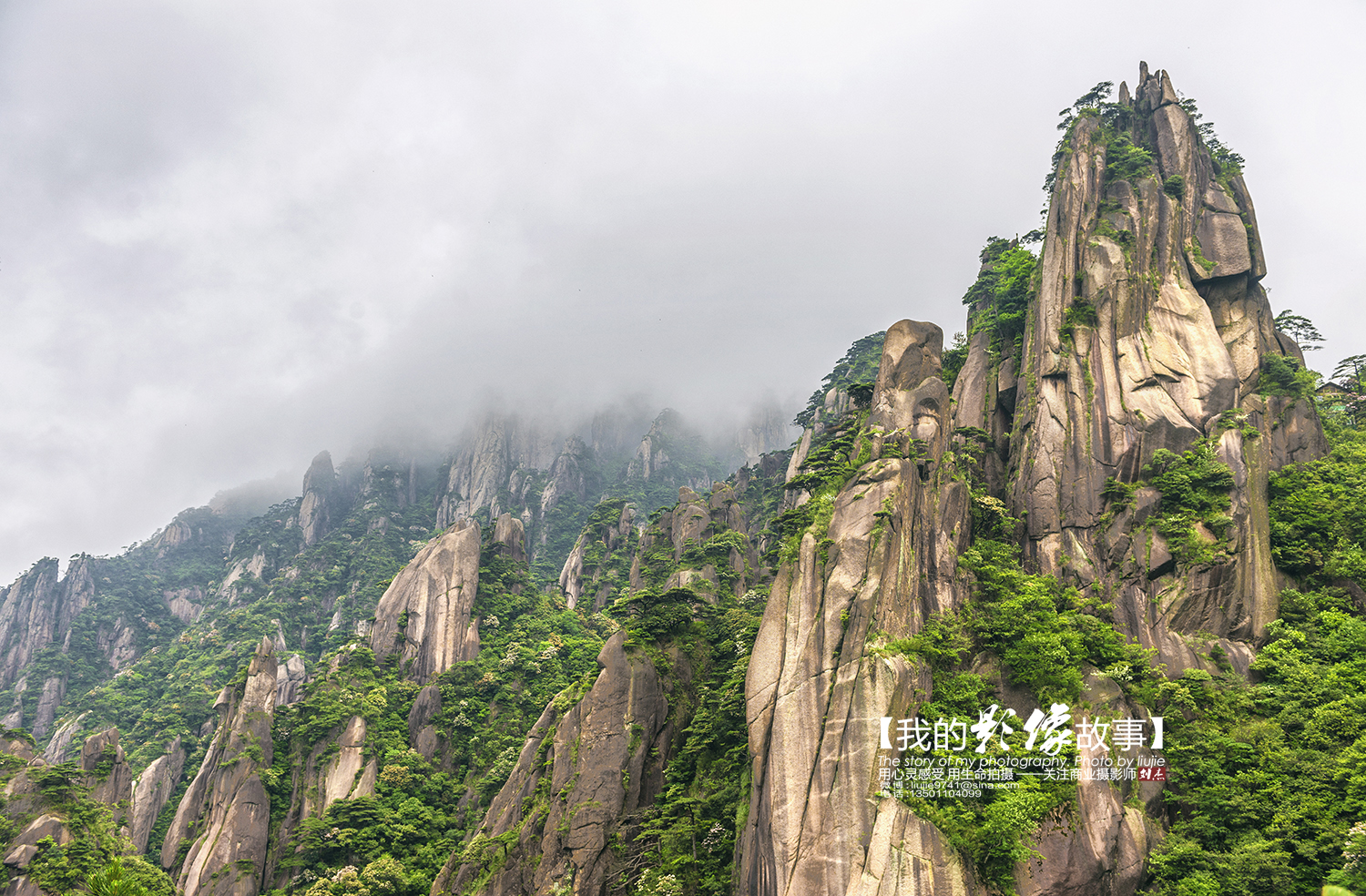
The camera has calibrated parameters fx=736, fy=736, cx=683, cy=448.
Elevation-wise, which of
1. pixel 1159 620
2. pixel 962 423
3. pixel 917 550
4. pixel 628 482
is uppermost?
pixel 628 482

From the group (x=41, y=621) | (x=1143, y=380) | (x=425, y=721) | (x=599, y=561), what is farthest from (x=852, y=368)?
(x=41, y=621)

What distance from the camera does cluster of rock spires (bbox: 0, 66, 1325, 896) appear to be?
24797 millimetres

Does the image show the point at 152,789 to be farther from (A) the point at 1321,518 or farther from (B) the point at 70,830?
(A) the point at 1321,518

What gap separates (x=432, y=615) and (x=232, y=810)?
18.1 m

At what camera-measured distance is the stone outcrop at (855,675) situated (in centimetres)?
2342

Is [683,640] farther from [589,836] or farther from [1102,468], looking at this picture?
[1102,468]

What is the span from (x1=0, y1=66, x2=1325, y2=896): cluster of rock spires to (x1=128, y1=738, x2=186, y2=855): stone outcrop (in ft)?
0.67

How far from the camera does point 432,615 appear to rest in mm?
57938

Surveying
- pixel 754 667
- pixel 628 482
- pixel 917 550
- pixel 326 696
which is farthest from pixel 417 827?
pixel 628 482

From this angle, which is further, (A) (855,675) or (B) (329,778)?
(B) (329,778)

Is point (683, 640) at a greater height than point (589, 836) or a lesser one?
greater

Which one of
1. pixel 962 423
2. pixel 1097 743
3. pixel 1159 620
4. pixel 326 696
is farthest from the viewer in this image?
pixel 326 696

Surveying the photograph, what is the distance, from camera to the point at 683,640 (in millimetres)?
42281

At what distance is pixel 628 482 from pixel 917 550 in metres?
92.1
